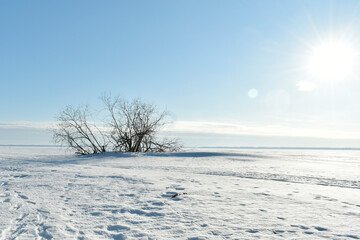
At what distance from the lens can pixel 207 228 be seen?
8.56ft

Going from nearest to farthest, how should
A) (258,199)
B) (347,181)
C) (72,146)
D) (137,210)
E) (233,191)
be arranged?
(137,210) → (258,199) → (233,191) → (347,181) → (72,146)

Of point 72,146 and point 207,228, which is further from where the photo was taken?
point 72,146

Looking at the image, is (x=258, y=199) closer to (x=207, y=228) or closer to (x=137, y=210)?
(x=207, y=228)

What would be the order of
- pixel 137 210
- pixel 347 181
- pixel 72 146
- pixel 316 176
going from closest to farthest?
pixel 137 210 < pixel 347 181 < pixel 316 176 < pixel 72 146

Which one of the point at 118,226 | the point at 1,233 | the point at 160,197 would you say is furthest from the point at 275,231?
the point at 1,233

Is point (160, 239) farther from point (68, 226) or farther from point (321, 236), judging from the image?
point (321, 236)

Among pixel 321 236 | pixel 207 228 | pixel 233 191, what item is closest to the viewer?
Answer: pixel 321 236

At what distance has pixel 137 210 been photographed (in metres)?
3.26

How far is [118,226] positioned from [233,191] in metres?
2.32

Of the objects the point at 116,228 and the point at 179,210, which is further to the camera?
the point at 179,210

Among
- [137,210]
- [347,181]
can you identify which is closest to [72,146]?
[137,210]

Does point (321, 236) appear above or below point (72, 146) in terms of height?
below

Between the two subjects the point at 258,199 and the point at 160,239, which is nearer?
the point at 160,239

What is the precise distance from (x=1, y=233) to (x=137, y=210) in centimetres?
149
